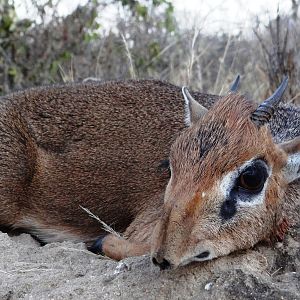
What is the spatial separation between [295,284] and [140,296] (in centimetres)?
107

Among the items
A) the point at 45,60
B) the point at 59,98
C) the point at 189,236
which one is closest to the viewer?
the point at 189,236

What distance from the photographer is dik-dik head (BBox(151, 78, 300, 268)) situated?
14.7 ft

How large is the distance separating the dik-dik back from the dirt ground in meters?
1.28

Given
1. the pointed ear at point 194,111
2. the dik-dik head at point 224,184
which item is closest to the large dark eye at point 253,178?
the dik-dik head at point 224,184

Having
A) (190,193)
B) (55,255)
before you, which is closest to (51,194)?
(55,255)

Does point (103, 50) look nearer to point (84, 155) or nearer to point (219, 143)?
point (84, 155)

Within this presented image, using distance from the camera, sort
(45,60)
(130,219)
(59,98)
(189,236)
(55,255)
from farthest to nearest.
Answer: (45,60)
(59,98)
(130,219)
(55,255)
(189,236)

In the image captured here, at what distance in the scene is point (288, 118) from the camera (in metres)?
6.35

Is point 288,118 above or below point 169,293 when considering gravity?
above

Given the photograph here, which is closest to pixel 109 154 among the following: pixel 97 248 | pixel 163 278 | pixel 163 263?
pixel 97 248

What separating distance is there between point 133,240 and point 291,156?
5.95 ft

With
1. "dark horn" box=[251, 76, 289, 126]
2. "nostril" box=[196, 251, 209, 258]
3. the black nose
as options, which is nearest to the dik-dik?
"dark horn" box=[251, 76, 289, 126]

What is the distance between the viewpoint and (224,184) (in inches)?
184

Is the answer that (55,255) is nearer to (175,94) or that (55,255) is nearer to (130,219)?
(130,219)
